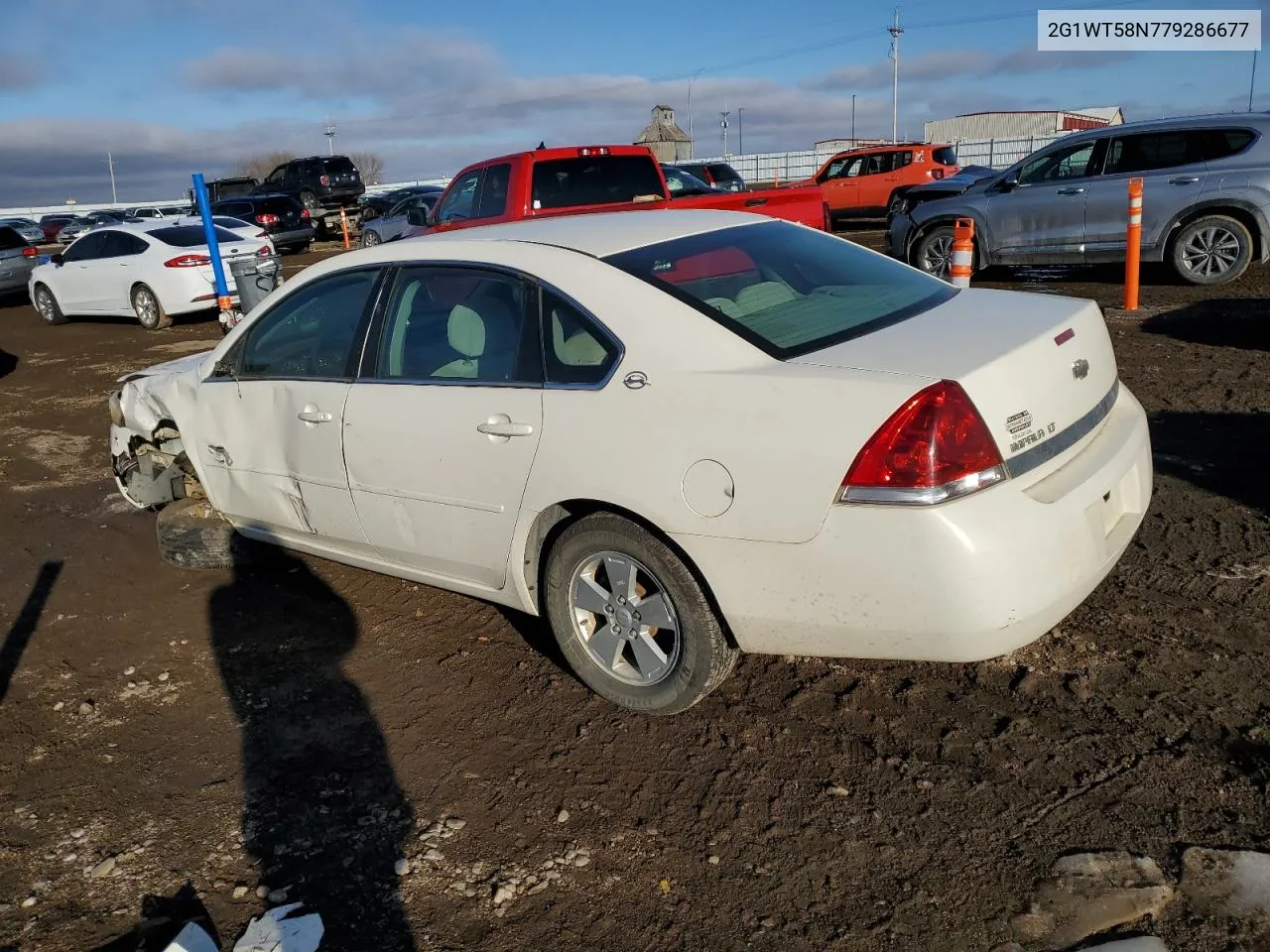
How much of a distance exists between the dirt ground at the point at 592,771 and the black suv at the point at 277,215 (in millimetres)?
21268

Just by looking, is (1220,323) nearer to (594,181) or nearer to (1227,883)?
(594,181)

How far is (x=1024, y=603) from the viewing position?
269 centimetres

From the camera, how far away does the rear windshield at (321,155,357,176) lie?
3005cm

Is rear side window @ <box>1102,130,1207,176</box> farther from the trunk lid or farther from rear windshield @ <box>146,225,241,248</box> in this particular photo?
rear windshield @ <box>146,225,241,248</box>

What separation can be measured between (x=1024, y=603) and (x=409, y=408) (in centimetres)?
218

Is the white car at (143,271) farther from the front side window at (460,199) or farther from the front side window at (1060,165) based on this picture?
the front side window at (1060,165)

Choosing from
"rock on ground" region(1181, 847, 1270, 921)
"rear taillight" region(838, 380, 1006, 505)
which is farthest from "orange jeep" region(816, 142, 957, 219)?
"rock on ground" region(1181, 847, 1270, 921)

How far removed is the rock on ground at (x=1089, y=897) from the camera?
7.57ft

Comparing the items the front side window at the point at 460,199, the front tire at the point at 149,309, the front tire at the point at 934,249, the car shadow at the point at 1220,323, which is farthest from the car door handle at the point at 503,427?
the front tire at the point at 149,309

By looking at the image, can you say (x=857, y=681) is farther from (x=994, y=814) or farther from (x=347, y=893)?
(x=347, y=893)

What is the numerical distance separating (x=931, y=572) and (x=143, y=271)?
14.2 m

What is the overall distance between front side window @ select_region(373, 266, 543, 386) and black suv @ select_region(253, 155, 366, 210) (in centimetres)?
2771

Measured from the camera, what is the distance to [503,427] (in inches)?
131

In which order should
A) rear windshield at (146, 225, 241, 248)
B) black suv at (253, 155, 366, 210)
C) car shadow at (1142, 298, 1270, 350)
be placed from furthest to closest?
black suv at (253, 155, 366, 210) < rear windshield at (146, 225, 241, 248) < car shadow at (1142, 298, 1270, 350)
